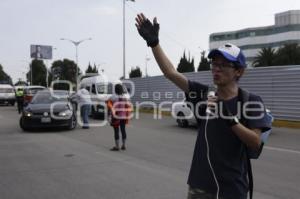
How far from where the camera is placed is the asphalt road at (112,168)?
647cm

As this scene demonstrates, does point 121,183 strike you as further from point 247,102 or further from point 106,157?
point 247,102

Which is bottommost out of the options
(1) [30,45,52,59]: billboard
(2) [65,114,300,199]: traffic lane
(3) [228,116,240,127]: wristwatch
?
(2) [65,114,300,199]: traffic lane

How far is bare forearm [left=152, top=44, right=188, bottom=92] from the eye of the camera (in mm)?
3096

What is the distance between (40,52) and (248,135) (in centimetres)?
9805

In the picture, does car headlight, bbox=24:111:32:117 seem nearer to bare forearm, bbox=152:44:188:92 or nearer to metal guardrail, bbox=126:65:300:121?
metal guardrail, bbox=126:65:300:121

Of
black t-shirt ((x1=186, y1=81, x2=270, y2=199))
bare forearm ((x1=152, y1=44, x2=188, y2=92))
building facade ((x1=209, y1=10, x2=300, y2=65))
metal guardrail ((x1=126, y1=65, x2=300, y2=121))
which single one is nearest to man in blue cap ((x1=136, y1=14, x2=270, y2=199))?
black t-shirt ((x1=186, y1=81, x2=270, y2=199))

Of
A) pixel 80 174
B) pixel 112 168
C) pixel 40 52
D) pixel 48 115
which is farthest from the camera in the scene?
pixel 40 52

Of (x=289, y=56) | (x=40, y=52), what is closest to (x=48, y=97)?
(x=289, y=56)

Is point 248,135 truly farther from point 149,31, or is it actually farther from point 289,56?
point 289,56

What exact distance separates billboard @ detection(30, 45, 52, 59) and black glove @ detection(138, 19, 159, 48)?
316 ft

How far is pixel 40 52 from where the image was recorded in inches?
3804

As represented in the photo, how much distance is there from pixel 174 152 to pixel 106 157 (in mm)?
1756

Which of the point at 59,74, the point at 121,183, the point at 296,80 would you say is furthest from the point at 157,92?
the point at 59,74

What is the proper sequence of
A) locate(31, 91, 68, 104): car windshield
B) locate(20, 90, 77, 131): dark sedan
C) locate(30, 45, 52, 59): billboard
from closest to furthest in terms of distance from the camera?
locate(20, 90, 77, 131): dark sedan < locate(31, 91, 68, 104): car windshield < locate(30, 45, 52, 59): billboard
